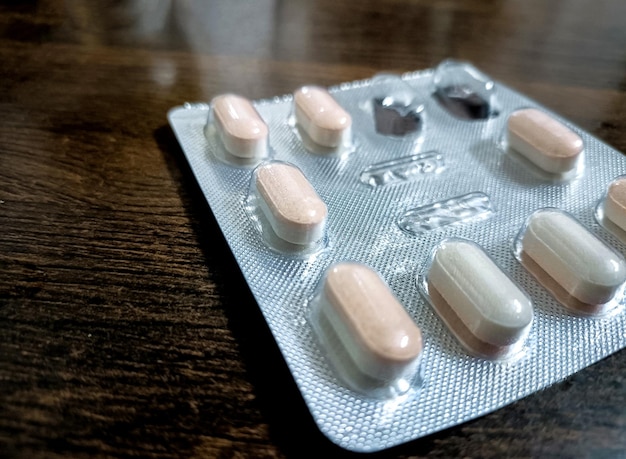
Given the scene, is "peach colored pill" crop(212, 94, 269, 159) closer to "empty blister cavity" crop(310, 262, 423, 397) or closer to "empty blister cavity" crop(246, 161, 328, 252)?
"empty blister cavity" crop(246, 161, 328, 252)

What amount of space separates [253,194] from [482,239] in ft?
0.76

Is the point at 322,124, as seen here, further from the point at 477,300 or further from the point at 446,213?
the point at 477,300

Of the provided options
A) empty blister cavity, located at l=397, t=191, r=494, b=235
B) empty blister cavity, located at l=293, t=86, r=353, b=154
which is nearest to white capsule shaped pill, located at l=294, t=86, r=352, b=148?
empty blister cavity, located at l=293, t=86, r=353, b=154

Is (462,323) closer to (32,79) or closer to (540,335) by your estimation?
(540,335)

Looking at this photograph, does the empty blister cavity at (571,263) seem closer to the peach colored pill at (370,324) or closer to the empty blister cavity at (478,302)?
the empty blister cavity at (478,302)

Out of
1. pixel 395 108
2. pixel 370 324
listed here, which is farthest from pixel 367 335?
pixel 395 108

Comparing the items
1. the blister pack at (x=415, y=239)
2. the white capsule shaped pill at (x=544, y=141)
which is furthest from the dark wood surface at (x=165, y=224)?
the white capsule shaped pill at (x=544, y=141)

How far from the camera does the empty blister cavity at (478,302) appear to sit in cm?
47

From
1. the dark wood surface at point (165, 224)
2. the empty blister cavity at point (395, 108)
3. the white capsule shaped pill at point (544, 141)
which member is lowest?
the dark wood surface at point (165, 224)

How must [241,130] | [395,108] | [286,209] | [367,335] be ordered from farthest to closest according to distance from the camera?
1. [395,108]
2. [241,130]
3. [286,209]
4. [367,335]

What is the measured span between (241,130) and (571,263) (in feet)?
1.18

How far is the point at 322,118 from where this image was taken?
2.32 ft

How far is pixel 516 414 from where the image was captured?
0.45 meters

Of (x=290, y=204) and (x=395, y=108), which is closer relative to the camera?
(x=290, y=204)
